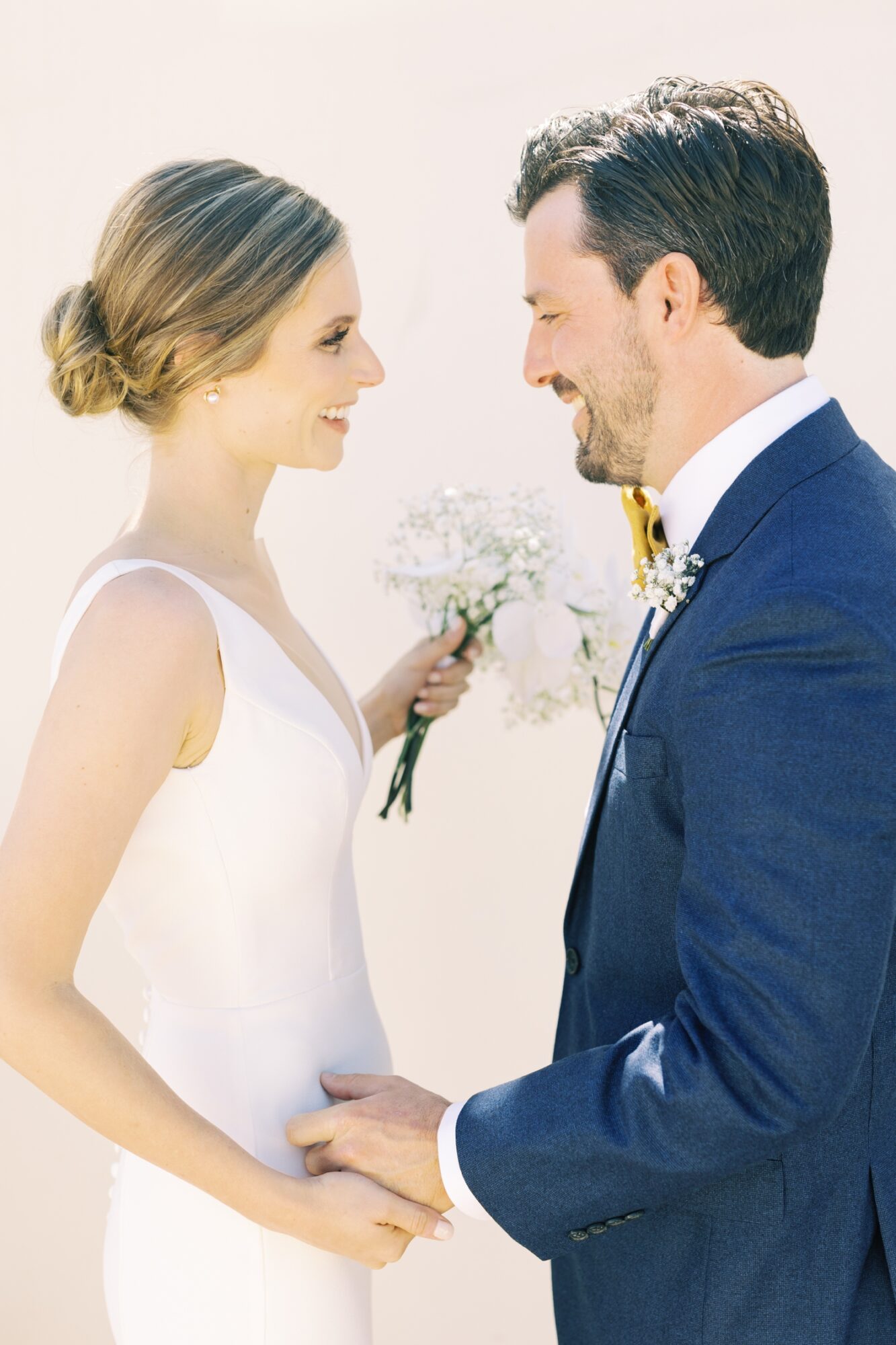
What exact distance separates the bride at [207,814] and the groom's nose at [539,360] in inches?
12.0

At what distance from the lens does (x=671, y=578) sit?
146 cm

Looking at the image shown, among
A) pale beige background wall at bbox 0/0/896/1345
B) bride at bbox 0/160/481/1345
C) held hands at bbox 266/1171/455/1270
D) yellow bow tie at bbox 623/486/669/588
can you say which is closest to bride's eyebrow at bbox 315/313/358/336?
bride at bbox 0/160/481/1345

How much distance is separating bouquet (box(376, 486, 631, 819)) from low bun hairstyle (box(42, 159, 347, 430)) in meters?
0.56

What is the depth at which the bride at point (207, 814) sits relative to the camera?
139 cm

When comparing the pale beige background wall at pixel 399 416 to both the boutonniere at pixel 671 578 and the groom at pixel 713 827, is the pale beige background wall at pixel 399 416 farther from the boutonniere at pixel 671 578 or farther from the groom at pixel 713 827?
the boutonniere at pixel 671 578

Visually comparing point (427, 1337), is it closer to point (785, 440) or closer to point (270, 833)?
point (270, 833)

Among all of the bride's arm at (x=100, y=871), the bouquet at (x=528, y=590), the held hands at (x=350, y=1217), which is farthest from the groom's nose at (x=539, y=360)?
the held hands at (x=350, y=1217)

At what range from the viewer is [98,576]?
1.52m

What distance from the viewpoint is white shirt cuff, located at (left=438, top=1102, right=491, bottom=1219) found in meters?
1.42

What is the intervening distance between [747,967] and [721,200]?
2.99 feet

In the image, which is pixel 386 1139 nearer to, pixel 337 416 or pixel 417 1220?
pixel 417 1220

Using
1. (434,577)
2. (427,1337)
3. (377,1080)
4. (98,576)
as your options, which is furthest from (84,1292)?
(98,576)

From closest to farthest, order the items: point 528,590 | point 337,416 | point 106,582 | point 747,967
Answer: point 747,967
point 106,582
point 337,416
point 528,590

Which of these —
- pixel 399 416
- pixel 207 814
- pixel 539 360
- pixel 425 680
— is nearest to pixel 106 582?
pixel 207 814
